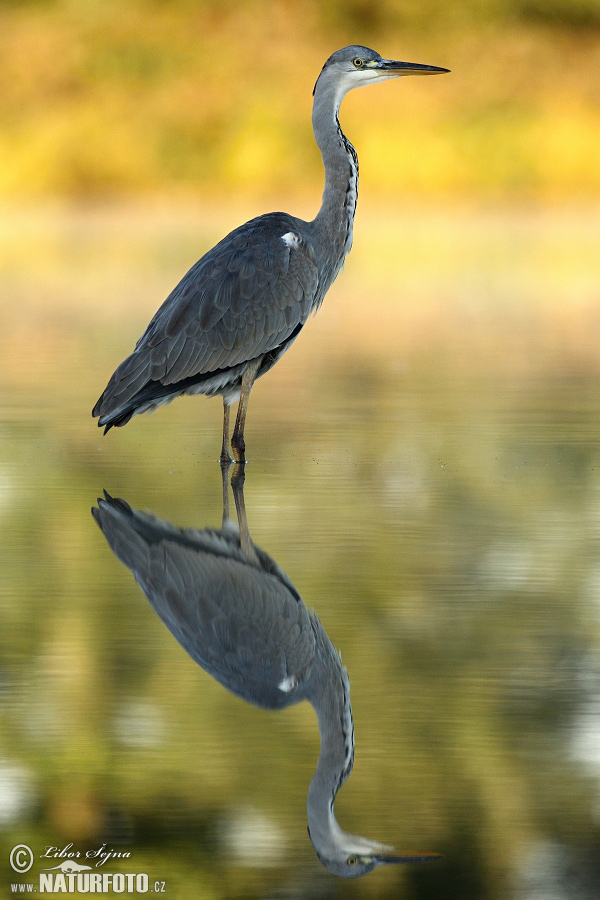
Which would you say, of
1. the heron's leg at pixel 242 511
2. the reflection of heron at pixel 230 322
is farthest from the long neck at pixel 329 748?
the reflection of heron at pixel 230 322

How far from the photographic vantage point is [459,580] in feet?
17.0

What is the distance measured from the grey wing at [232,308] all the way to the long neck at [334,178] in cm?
42

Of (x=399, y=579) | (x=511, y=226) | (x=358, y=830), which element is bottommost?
(x=358, y=830)

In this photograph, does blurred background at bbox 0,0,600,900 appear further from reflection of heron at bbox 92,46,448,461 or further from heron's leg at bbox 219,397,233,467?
reflection of heron at bbox 92,46,448,461

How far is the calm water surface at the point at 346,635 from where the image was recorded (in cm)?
324

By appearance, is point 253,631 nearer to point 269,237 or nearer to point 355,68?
point 269,237

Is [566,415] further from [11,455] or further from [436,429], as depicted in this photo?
[11,455]

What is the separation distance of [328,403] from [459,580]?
4479 mm

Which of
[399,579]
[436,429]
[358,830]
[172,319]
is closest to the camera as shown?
[358,830]

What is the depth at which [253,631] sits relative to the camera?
14.8 feet

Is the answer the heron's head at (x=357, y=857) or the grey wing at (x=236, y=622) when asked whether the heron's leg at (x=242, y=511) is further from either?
the heron's head at (x=357, y=857)

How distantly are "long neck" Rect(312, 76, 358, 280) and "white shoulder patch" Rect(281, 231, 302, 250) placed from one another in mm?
335

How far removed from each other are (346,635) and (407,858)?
4.63ft

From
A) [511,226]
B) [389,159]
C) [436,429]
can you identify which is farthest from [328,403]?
[389,159]
